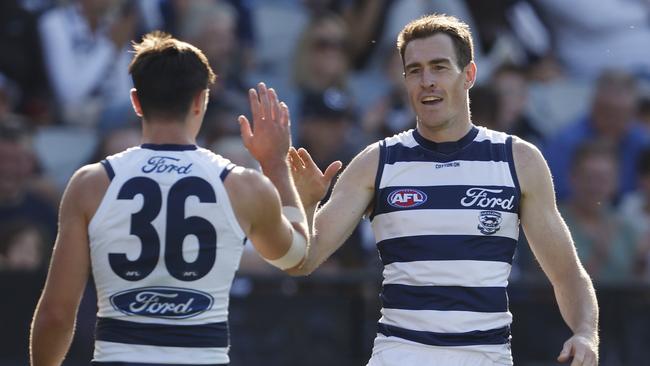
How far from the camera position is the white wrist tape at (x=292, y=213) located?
17.0ft

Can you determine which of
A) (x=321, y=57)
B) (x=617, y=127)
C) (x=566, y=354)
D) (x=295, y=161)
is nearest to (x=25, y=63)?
(x=321, y=57)

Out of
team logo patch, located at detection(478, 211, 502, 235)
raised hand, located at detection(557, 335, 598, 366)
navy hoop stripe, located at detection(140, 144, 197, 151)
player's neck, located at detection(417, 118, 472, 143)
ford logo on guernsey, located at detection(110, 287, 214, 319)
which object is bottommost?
raised hand, located at detection(557, 335, 598, 366)

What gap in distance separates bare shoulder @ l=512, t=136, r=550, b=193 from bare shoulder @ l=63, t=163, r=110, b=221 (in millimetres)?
1851

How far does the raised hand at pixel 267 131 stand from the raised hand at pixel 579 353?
54.8 inches

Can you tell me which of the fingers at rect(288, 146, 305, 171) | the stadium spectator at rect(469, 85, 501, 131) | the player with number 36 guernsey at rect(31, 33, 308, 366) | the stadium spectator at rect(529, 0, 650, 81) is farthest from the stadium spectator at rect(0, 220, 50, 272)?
the stadium spectator at rect(529, 0, 650, 81)

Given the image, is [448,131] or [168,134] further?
[448,131]

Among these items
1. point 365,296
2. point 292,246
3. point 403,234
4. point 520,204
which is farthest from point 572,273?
point 365,296

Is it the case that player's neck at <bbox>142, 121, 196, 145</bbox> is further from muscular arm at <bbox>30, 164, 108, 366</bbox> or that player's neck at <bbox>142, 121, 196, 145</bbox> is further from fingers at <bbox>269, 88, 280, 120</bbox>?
fingers at <bbox>269, 88, 280, 120</bbox>

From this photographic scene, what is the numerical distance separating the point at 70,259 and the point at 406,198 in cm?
156

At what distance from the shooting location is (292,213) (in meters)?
5.21

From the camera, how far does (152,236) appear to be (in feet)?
15.3

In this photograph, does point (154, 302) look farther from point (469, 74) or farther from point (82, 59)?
point (82, 59)

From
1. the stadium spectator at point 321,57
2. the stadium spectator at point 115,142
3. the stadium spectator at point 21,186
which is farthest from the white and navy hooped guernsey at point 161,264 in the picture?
the stadium spectator at point 321,57

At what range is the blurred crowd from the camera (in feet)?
31.9
